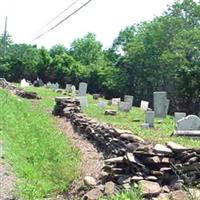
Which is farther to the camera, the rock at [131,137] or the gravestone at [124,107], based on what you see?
the gravestone at [124,107]

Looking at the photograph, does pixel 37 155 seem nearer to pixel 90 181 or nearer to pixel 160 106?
pixel 90 181

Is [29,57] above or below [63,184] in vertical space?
above

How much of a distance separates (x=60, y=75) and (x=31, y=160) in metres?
51.6

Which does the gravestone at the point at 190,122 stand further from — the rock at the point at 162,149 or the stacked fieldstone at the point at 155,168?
the rock at the point at 162,149

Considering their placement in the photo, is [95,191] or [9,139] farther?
[9,139]

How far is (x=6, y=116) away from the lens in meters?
21.1

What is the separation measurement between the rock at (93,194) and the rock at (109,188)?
12 centimetres

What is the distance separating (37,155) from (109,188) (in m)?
5.27

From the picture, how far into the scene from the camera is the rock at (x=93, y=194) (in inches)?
348

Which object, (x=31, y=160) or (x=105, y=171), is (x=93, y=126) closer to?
(x=31, y=160)

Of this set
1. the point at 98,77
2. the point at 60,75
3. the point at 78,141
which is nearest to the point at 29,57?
the point at 60,75

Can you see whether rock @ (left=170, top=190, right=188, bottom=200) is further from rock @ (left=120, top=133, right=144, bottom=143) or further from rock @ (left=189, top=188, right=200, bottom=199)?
rock @ (left=120, top=133, right=144, bottom=143)

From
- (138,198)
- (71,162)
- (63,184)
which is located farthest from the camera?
(71,162)

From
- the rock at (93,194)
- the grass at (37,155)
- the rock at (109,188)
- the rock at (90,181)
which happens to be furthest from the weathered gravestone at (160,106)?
the rock at (93,194)
